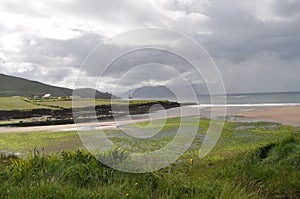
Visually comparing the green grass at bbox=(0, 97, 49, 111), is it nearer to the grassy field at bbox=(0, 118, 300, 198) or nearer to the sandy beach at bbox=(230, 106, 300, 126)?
the sandy beach at bbox=(230, 106, 300, 126)

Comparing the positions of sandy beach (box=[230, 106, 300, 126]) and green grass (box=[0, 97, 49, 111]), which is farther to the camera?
green grass (box=[0, 97, 49, 111])

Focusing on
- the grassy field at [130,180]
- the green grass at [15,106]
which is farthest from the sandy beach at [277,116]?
the green grass at [15,106]

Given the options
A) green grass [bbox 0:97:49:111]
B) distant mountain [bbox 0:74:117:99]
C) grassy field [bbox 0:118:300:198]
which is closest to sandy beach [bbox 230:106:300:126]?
grassy field [bbox 0:118:300:198]

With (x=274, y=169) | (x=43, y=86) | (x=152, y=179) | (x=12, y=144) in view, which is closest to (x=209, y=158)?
(x=274, y=169)

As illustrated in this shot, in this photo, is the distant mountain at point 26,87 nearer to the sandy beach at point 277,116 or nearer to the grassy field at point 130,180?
the sandy beach at point 277,116

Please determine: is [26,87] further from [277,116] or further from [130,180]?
[130,180]

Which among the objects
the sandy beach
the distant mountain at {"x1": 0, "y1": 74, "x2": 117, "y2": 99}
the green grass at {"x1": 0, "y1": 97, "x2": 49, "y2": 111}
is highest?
the distant mountain at {"x1": 0, "y1": 74, "x2": 117, "y2": 99}

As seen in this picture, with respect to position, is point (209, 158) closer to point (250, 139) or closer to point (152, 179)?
point (250, 139)

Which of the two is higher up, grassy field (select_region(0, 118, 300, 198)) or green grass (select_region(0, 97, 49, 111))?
green grass (select_region(0, 97, 49, 111))

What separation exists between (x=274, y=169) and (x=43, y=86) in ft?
582

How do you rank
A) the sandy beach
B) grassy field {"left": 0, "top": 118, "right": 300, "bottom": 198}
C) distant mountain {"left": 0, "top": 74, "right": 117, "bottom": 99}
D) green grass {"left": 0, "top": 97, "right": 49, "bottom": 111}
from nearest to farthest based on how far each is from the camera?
grassy field {"left": 0, "top": 118, "right": 300, "bottom": 198}, the sandy beach, green grass {"left": 0, "top": 97, "right": 49, "bottom": 111}, distant mountain {"left": 0, "top": 74, "right": 117, "bottom": 99}

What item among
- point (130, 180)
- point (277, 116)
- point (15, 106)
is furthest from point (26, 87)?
point (130, 180)

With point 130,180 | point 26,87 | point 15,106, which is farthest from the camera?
point 26,87

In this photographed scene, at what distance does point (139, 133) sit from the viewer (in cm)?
1631
